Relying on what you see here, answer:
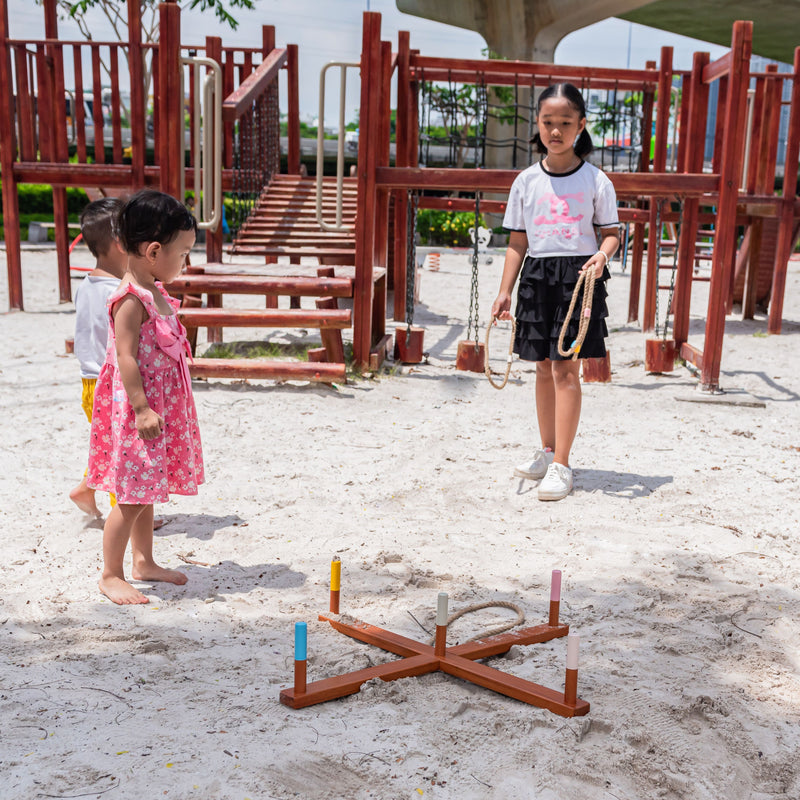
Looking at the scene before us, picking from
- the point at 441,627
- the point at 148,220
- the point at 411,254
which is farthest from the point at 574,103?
the point at 411,254

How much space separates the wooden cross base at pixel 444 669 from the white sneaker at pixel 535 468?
163 centimetres

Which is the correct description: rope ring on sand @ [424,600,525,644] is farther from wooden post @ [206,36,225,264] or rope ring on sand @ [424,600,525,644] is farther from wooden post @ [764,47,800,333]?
wooden post @ [764,47,800,333]

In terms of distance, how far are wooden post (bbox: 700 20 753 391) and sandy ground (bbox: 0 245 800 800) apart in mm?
606

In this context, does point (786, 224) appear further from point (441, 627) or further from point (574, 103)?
point (441, 627)

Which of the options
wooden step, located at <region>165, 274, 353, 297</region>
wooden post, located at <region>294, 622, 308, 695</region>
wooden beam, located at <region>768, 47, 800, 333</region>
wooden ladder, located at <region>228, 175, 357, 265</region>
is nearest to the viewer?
wooden post, located at <region>294, 622, 308, 695</region>

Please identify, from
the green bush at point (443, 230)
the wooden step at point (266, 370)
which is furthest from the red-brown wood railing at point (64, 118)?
the green bush at point (443, 230)

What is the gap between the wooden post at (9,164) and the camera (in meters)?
9.33

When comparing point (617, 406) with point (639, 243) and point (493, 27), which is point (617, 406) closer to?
point (639, 243)

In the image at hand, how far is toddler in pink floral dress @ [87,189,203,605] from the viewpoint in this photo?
2846mm

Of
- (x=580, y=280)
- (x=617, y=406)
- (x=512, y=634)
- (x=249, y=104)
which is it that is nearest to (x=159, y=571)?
(x=512, y=634)

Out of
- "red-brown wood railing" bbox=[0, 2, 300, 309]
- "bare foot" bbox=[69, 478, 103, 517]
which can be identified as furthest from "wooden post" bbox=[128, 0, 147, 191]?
"bare foot" bbox=[69, 478, 103, 517]

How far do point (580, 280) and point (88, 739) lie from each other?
106 inches

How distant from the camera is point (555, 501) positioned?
13.4 feet

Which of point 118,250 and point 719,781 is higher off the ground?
point 118,250
